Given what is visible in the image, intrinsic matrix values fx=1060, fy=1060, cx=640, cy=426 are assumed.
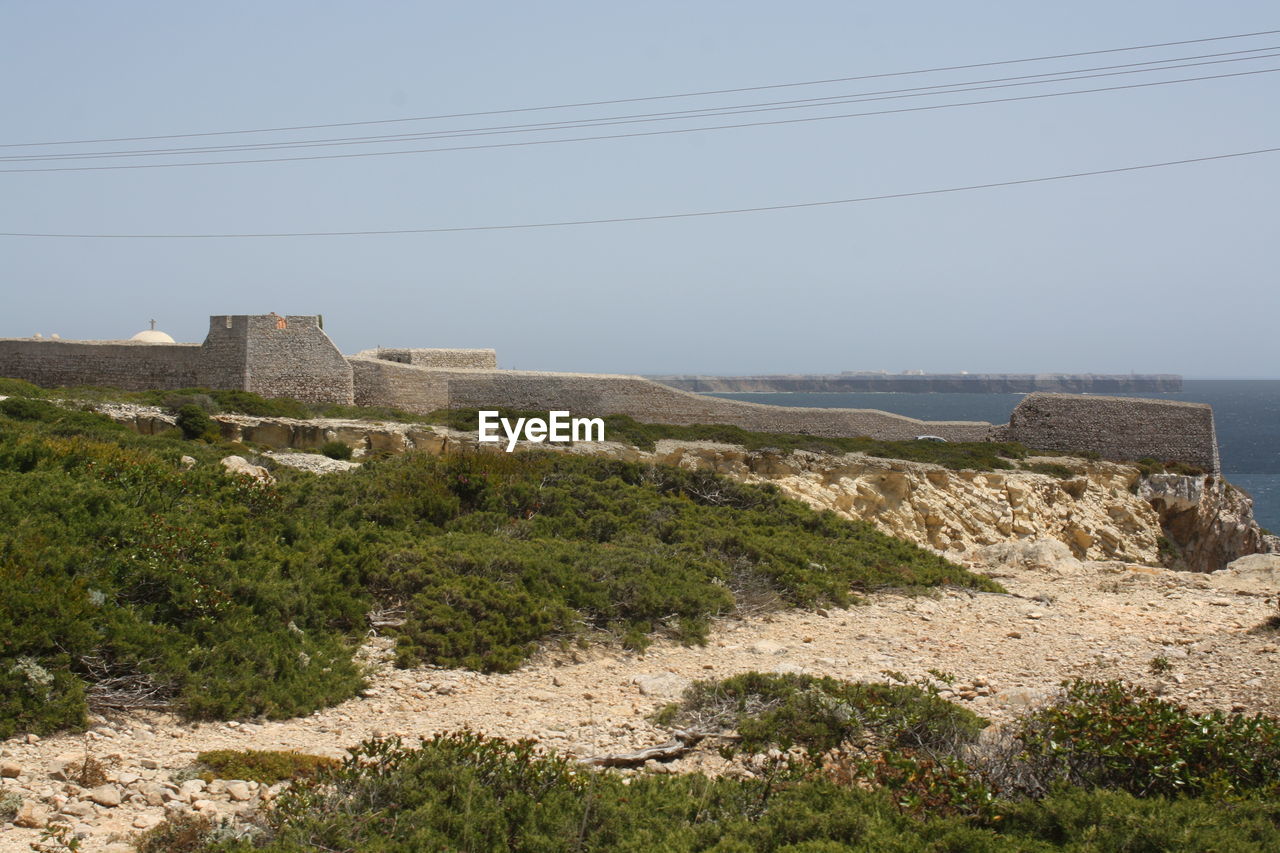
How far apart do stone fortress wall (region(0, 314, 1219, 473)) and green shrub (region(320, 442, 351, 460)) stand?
27.6ft

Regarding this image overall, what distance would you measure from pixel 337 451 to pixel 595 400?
10.2 m

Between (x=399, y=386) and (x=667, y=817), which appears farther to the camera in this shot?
(x=399, y=386)

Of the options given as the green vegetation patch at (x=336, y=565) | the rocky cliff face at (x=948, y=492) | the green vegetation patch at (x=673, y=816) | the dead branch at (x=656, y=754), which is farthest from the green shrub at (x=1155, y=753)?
the rocky cliff face at (x=948, y=492)

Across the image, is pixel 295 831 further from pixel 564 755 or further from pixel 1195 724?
pixel 1195 724

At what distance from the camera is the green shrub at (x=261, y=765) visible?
6.13 meters

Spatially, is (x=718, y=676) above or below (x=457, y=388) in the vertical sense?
below

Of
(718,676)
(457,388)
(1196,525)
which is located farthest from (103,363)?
(1196,525)

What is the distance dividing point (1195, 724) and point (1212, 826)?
49.6 inches

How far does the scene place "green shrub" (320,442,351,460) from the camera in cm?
1888

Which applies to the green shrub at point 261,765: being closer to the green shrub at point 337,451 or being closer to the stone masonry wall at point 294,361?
the green shrub at point 337,451

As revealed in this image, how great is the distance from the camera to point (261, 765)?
626 cm

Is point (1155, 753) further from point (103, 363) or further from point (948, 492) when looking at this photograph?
point (103, 363)

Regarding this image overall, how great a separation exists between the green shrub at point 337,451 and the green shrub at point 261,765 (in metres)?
12.7

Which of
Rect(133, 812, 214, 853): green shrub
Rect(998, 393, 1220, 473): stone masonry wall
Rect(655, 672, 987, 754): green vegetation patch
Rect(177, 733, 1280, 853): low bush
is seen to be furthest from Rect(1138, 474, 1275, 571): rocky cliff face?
Rect(133, 812, 214, 853): green shrub
